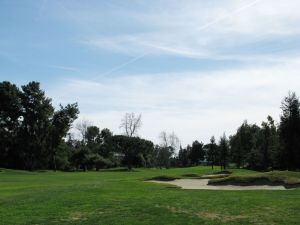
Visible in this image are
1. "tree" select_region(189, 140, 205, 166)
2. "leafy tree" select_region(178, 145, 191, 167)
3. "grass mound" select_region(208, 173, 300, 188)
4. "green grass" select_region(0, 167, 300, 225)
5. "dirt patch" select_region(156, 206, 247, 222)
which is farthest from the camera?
"leafy tree" select_region(178, 145, 191, 167)

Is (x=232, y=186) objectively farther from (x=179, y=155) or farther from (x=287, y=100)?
(x=179, y=155)

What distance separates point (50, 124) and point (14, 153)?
10209mm

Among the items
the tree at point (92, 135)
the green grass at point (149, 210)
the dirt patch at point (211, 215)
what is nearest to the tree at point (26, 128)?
the tree at point (92, 135)

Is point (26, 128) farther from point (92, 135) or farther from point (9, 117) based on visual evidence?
point (92, 135)

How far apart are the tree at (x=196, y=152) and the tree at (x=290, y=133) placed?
8290 cm

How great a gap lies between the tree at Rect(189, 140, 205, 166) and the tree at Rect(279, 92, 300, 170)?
272 feet

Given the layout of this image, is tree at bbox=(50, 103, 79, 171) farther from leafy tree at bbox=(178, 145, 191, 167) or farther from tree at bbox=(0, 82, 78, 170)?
leafy tree at bbox=(178, 145, 191, 167)

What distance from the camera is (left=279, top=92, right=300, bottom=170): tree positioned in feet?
263

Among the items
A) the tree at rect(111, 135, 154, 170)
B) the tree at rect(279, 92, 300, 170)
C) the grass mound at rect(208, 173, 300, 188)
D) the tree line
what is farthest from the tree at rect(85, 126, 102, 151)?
the grass mound at rect(208, 173, 300, 188)

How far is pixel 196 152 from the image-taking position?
166750mm

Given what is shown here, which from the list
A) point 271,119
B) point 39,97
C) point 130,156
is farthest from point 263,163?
Result: point 39,97

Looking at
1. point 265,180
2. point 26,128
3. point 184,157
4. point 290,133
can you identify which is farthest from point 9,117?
point 184,157

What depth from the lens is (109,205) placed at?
21.9 meters

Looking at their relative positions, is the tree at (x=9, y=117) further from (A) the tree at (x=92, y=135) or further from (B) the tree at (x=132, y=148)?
(A) the tree at (x=92, y=135)
